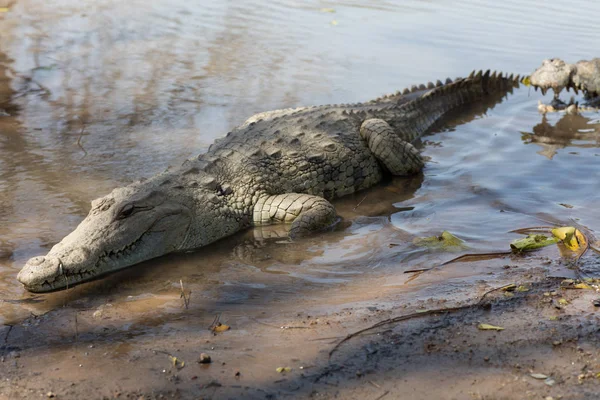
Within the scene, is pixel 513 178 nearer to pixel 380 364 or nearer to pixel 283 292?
pixel 283 292

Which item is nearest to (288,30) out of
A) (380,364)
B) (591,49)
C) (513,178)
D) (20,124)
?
(591,49)

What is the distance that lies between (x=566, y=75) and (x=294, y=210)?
488 centimetres

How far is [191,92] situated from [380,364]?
6628 millimetres

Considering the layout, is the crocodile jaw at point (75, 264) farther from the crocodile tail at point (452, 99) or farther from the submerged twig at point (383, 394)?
the crocodile tail at point (452, 99)

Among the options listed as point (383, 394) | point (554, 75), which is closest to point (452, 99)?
point (554, 75)

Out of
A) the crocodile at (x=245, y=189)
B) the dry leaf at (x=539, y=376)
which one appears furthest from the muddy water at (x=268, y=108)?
the dry leaf at (x=539, y=376)

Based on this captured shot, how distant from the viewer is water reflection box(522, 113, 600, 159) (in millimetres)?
7535

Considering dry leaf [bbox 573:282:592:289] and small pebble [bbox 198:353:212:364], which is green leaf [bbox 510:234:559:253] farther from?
small pebble [bbox 198:353:212:364]

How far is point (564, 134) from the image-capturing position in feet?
26.2

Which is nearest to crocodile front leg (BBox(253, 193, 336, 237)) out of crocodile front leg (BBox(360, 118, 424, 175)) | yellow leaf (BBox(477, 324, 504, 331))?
crocodile front leg (BBox(360, 118, 424, 175))

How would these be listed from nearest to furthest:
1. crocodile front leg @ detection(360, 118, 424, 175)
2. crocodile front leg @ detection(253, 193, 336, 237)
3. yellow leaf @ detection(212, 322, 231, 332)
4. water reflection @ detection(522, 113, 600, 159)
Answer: yellow leaf @ detection(212, 322, 231, 332) < crocodile front leg @ detection(253, 193, 336, 237) < crocodile front leg @ detection(360, 118, 424, 175) < water reflection @ detection(522, 113, 600, 159)

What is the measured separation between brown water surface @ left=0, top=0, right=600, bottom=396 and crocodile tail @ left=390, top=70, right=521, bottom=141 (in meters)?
0.18

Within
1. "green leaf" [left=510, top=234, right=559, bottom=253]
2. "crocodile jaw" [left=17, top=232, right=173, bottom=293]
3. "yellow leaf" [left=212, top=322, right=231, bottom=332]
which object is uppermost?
"green leaf" [left=510, top=234, right=559, bottom=253]

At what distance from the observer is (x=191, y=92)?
9.17 meters
